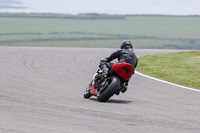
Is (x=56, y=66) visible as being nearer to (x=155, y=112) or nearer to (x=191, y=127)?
(x=155, y=112)

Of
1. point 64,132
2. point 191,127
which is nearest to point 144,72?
point 191,127

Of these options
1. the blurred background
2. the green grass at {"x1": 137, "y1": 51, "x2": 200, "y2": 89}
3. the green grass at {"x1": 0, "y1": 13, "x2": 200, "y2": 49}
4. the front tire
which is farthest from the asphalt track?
the green grass at {"x1": 0, "y1": 13, "x2": 200, "y2": 49}

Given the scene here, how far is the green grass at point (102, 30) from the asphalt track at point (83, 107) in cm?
5727

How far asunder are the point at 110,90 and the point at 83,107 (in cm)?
116

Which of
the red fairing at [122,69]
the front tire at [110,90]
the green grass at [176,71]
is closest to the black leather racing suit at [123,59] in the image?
the red fairing at [122,69]

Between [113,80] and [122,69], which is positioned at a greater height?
[122,69]

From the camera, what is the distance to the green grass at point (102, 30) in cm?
7812

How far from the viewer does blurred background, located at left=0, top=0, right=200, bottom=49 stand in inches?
3039

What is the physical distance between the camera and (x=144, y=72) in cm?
1803

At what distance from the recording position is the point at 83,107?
372 inches

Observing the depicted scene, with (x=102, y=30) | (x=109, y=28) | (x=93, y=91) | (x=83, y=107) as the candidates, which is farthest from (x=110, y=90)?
(x=109, y=28)

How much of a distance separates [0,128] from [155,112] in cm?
357

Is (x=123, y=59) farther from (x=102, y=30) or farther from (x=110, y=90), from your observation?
(x=102, y=30)

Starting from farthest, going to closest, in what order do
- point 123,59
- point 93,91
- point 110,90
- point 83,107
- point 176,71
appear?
point 176,71, point 93,91, point 123,59, point 110,90, point 83,107
